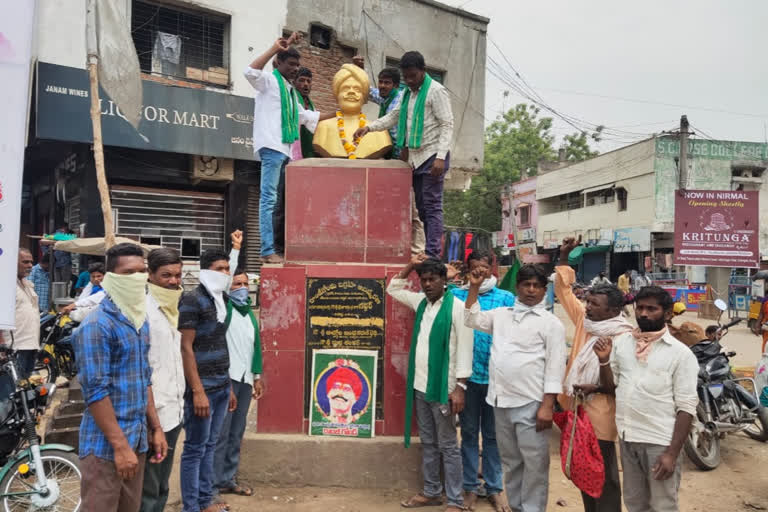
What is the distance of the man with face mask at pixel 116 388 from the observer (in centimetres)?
231

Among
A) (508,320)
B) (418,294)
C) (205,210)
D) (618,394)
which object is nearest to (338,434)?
(418,294)

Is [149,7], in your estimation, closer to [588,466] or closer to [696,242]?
[588,466]

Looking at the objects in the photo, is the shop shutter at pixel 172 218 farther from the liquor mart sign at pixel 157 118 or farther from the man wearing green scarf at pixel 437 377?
the man wearing green scarf at pixel 437 377

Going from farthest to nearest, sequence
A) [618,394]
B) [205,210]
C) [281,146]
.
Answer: [205,210], [281,146], [618,394]

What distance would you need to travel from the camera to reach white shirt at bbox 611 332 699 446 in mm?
2768

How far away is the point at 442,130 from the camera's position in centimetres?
461

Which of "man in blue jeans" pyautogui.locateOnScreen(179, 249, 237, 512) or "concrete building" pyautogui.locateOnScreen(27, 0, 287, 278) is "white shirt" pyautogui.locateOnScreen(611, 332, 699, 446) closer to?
"man in blue jeans" pyautogui.locateOnScreen(179, 249, 237, 512)

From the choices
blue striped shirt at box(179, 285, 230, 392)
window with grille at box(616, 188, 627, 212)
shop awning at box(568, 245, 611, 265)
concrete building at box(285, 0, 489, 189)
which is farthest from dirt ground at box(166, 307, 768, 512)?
shop awning at box(568, 245, 611, 265)

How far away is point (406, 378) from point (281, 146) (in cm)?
233

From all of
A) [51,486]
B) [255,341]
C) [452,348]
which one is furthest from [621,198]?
[51,486]

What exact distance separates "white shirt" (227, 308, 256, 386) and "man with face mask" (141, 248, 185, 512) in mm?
901

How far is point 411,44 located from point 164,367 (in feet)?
42.0

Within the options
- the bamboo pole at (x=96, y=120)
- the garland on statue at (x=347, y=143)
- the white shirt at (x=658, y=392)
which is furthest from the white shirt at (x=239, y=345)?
the bamboo pole at (x=96, y=120)

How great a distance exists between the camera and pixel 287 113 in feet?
16.2
